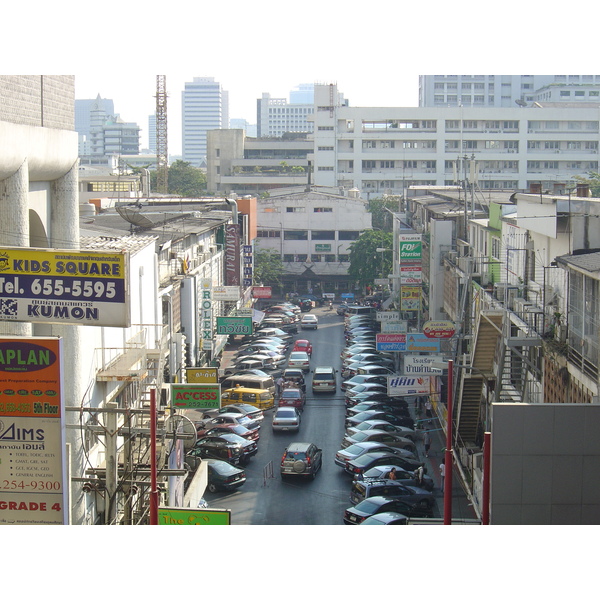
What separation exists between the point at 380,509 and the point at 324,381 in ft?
46.0

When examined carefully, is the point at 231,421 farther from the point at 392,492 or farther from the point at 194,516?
the point at 194,516

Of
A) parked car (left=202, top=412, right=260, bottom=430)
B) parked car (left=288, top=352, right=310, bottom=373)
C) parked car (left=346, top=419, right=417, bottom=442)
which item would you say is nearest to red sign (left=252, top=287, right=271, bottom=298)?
parked car (left=288, top=352, right=310, bottom=373)

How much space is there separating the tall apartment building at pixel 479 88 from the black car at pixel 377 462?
10512 cm

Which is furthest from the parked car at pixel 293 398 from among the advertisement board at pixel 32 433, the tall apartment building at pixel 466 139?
the tall apartment building at pixel 466 139

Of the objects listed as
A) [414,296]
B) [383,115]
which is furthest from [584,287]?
[383,115]

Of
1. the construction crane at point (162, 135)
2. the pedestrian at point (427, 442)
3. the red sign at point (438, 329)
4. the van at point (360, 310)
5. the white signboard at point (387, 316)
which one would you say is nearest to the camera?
the red sign at point (438, 329)

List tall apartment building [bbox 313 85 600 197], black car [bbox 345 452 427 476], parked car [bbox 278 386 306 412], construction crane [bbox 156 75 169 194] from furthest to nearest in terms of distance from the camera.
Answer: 1. construction crane [bbox 156 75 169 194]
2. tall apartment building [bbox 313 85 600 197]
3. parked car [bbox 278 386 306 412]
4. black car [bbox 345 452 427 476]

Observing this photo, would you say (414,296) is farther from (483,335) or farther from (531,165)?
(531,165)

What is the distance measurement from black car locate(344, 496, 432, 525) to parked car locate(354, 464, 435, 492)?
139 centimetres

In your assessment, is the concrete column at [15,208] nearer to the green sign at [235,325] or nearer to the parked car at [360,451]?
the parked car at [360,451]

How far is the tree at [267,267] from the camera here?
180 ft

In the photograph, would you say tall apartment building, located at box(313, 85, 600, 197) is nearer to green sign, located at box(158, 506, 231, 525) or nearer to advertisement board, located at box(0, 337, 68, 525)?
green sign, located at box(158, 506, 231, 525)

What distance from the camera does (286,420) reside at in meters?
26.6

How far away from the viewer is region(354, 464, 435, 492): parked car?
20844 millimetres
